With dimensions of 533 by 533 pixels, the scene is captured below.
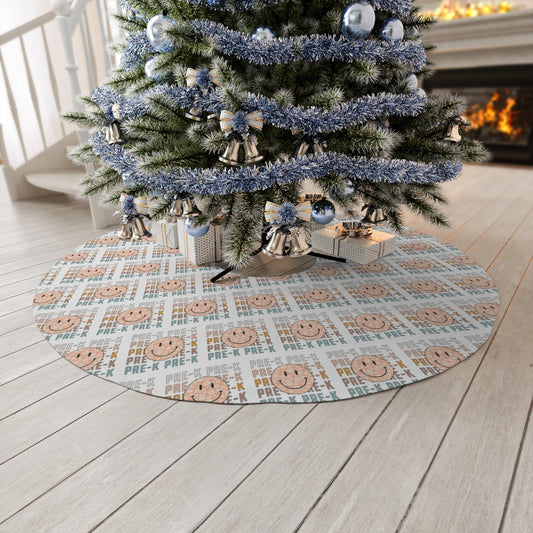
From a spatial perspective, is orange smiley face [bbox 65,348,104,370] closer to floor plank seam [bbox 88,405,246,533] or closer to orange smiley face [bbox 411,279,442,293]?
floor plank seam [bbox 88,405,246,533]

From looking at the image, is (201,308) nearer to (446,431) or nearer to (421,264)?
(446,431)

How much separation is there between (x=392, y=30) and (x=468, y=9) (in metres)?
3.66

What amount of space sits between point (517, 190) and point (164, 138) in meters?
2.80

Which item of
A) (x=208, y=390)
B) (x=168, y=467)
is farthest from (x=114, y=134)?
(x=168, y=467)

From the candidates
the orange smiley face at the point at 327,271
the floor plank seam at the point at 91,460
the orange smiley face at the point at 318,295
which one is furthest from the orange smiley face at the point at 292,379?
the orange smiley face at the point at 327,271

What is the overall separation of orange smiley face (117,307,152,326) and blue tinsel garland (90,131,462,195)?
37 cm

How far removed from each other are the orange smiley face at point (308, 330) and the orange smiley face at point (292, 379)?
0.43 ft

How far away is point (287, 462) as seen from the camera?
2.25 feet

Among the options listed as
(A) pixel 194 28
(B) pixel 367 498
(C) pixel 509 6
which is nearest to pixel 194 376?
(B) pixel 367 498

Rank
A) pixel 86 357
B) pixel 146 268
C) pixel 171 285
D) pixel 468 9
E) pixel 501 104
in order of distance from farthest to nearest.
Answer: pixel 501 104
pixel 468 9
pixel 146 268
pixel 171 285
pixel 86 357

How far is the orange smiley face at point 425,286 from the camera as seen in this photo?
1289 millimetres

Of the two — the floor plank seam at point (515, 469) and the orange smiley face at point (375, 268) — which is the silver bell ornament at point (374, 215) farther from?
the floor plank seam at point (515, 469)

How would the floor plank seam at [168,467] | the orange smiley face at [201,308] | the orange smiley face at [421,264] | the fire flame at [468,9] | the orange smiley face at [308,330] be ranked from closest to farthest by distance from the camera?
the floor plank seam at [168,467]
the orange smiley face at [308,330]
the orange smiley face at [201,308]
the orange smiley face at [421,264]
the fire flame at [468,9]

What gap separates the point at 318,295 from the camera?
1251mm
